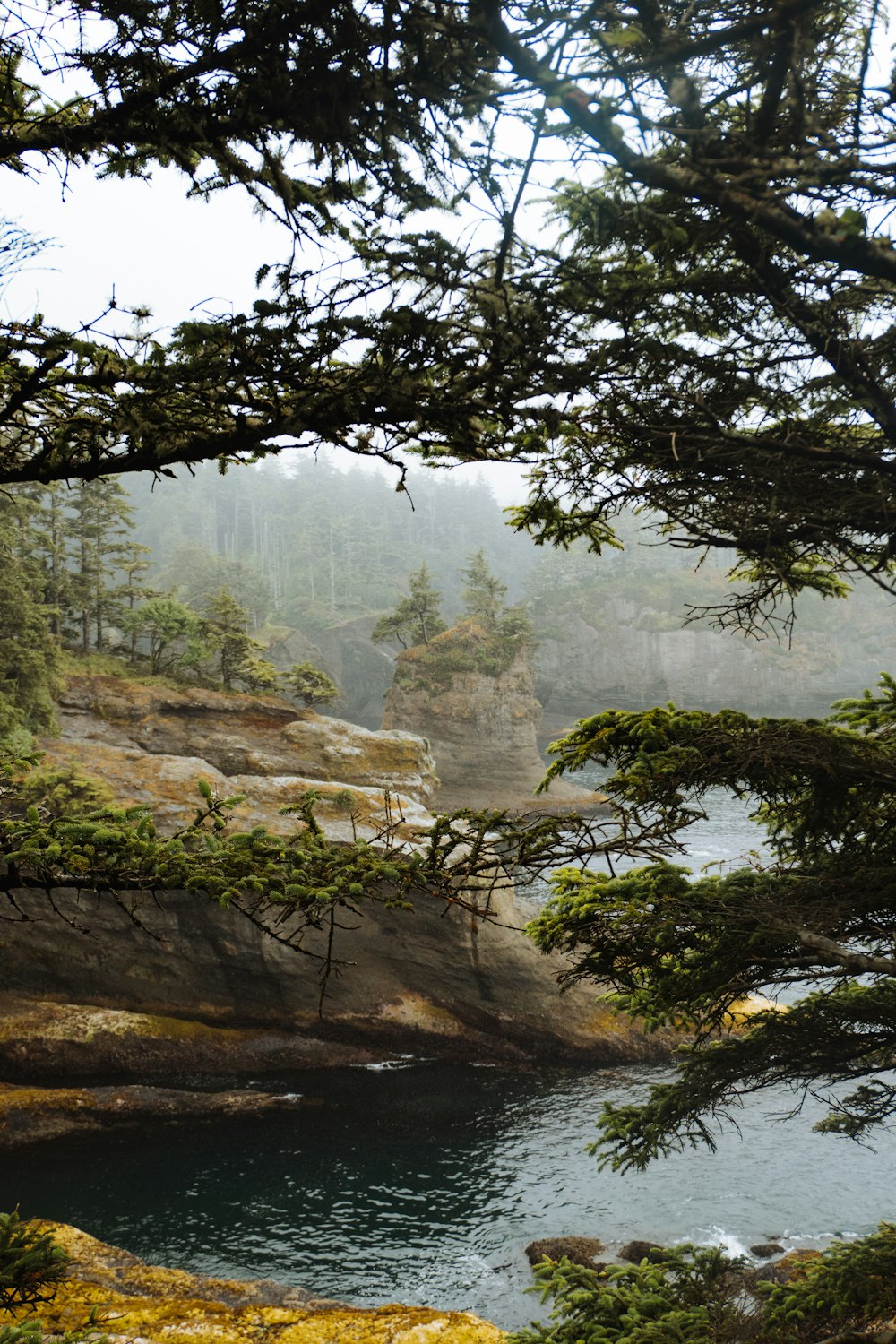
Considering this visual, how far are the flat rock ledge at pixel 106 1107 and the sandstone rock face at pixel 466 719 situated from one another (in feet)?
84.8

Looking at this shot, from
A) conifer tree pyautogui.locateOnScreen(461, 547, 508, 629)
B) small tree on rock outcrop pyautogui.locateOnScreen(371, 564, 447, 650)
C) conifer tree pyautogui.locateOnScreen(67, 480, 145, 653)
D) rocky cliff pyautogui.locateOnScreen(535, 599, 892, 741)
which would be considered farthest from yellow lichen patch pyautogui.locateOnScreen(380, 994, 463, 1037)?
rocky cliff pyautogui.locateOnScreen(535, 599, 892, 741)

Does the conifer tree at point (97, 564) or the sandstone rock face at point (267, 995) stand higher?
the conifer tree at point (97, 564)

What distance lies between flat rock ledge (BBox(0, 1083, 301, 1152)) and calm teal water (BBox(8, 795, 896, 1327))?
1.20ft

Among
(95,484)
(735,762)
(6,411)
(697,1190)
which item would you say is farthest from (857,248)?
(95,484)

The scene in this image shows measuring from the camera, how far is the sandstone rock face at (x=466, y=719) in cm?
4206

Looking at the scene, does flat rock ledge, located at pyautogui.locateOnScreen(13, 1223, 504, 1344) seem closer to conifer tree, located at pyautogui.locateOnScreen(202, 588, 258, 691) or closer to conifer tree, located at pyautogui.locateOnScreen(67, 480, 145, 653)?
conifer tree, located at pyautogui.locateOnScreen(202, 588, 258, 691)

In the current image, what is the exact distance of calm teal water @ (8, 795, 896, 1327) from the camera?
12.1m

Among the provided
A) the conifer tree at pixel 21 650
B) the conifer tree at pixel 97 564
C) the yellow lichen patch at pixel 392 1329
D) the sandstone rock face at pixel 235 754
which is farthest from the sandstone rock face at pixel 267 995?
the conifer tree at pixel 97 564

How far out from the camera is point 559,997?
18.3 m

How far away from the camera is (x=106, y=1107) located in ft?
50.7

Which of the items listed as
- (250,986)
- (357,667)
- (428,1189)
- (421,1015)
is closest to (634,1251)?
(428,1189)

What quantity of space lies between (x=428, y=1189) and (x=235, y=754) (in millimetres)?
12520

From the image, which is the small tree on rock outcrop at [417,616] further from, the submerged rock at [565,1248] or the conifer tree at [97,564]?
the submerged rock at [565,1248]

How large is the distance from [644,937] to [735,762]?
126 centimetres
